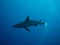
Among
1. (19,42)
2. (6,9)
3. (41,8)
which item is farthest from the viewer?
(41,8)

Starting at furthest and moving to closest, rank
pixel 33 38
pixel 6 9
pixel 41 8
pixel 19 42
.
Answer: pixel 41 8 < pixel 33 38 < pixel 19 42 < pixel 6 9

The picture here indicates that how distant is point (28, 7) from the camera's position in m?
27.1

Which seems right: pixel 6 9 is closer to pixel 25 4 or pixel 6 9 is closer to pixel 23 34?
pixel 25 4

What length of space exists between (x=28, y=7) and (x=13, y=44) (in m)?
8.49

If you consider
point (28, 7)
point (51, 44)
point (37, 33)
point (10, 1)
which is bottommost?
point (51, 44)

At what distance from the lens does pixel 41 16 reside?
2772 centimetres

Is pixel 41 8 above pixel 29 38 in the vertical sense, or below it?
above

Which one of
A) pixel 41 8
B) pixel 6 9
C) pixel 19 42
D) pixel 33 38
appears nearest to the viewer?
pixel 6 9

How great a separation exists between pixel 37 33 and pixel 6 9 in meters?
9.57

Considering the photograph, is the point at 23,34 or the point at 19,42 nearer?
the point at 19,42

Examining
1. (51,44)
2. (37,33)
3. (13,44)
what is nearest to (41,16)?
(37,33)

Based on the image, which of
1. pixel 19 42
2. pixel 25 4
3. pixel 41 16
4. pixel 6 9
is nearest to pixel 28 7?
pixel 25 4

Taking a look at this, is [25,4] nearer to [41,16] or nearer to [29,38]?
[41,16]

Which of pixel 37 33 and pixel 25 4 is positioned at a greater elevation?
pixel 25 4
